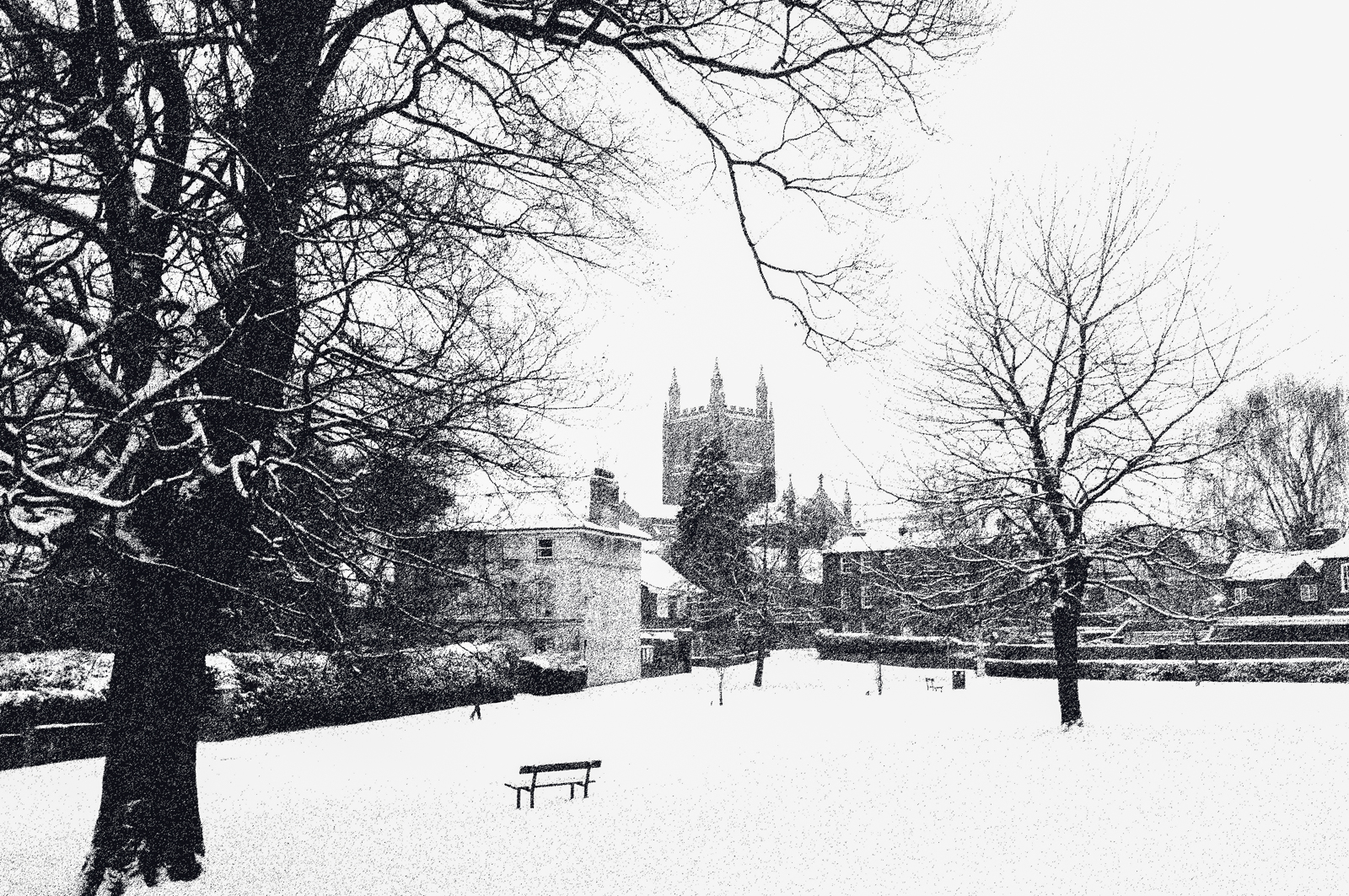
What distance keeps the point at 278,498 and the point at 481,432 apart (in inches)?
78.9

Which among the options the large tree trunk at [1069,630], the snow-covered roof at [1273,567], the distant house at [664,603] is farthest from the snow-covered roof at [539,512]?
the snow-covered roof at [1273,567]

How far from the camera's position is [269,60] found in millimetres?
7973

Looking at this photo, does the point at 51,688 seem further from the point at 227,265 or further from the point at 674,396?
the point at 674,396

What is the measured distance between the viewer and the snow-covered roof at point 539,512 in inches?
423

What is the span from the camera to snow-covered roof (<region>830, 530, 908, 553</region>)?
6281 centimetres

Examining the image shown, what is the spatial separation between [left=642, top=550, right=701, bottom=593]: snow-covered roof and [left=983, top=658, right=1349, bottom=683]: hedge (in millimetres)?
27406

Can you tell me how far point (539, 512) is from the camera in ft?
138

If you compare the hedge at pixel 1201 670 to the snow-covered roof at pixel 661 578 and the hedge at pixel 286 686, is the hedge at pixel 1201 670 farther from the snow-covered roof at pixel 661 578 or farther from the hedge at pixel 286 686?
the snow-covered roof at pixel 661 578

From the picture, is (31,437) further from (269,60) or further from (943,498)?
(943,498)

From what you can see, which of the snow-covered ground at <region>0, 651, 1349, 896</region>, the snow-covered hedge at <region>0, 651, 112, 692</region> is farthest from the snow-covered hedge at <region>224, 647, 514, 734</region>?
the snow-covered hedge at <region>0, 651, 112, 692</region>

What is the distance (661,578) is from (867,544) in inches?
591

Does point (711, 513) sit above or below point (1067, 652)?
above

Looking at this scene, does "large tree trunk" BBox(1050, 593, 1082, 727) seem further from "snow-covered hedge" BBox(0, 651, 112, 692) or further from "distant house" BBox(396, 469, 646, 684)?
"distant house" BBox(396, 469, 646, 684)

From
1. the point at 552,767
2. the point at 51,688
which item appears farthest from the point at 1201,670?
the point at 51,688
